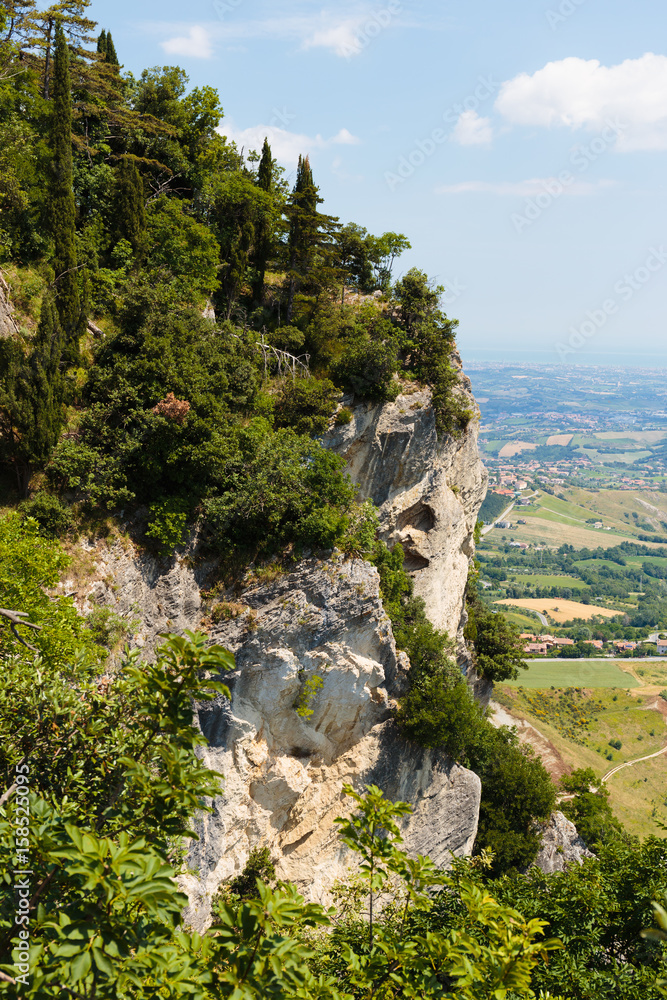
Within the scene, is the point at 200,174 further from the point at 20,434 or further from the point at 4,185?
the point at 20,434

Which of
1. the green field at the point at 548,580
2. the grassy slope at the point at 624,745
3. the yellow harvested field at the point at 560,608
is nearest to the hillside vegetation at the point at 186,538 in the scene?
the grassy slope at the point at 624,745

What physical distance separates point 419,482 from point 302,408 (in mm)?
8998

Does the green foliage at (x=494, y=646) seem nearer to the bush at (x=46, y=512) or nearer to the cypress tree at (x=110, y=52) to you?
the bush at (x=46, y=512)

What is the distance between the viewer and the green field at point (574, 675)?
3733 inches

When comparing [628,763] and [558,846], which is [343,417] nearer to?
[558,846]

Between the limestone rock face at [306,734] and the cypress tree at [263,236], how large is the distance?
1803 centimetres

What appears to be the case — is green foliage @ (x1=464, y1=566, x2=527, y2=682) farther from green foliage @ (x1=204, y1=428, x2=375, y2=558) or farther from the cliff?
green foliage @ (x1=204, y1=428, x2=375, y2=558)

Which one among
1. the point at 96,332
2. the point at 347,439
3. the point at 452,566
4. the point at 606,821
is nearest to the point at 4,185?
the point at 96,332

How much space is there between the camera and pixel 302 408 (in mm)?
25125

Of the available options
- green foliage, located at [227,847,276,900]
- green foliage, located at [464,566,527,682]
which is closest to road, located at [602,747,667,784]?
green foliage, located at [464,566,527,682]

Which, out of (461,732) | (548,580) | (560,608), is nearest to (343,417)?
(461,732)

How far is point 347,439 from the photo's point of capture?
2653 centimetres

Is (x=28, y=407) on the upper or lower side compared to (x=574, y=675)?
upper

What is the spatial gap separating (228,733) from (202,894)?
175 inches
